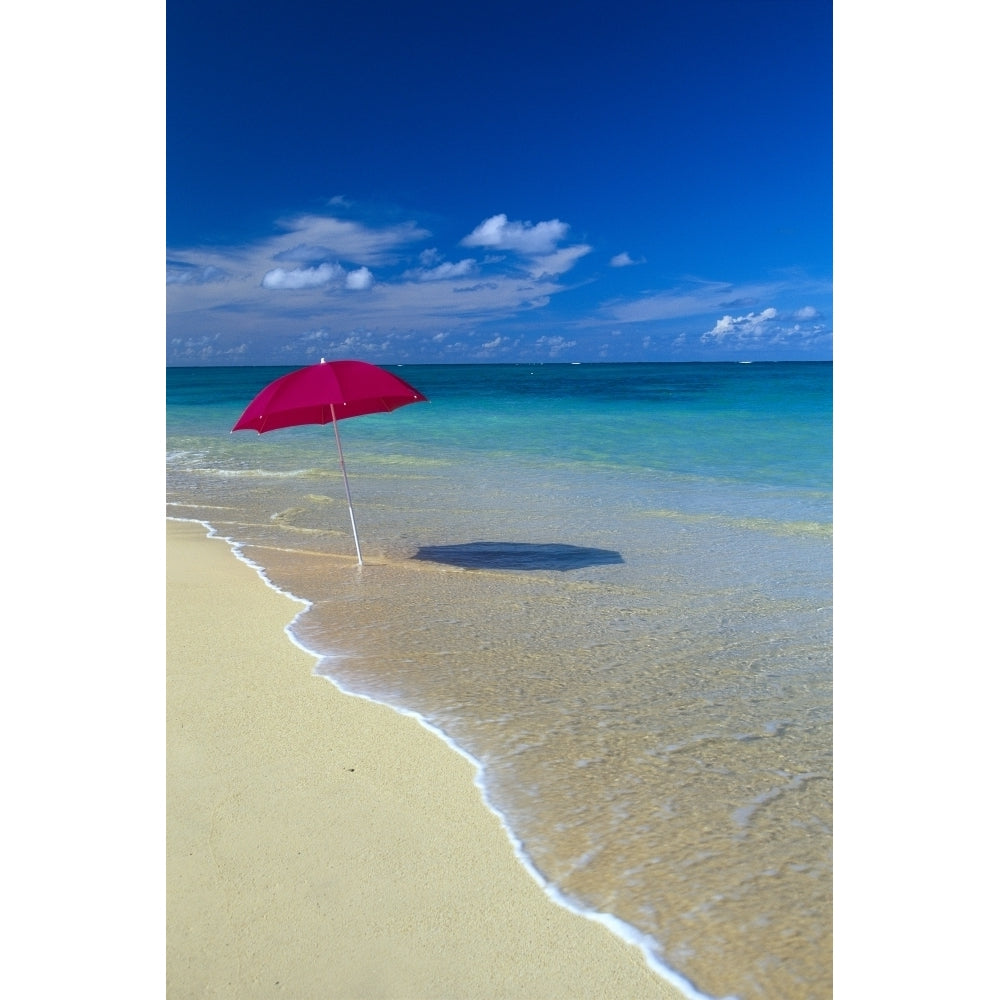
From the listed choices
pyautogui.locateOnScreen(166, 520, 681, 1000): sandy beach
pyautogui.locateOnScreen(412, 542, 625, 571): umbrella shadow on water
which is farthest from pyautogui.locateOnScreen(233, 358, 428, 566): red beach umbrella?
pyautogui.locateOnScreen(166, 520, 681, 1000): sandy beach

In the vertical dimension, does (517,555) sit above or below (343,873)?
above

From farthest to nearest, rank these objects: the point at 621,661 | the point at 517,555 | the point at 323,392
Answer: the point at 517,555
the point at 323,392
the point at 621,661

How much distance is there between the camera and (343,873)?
7.09 feet

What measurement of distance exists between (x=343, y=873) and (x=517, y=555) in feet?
11.8

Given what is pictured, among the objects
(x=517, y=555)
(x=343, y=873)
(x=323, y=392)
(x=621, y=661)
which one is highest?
(x=323, y=392)

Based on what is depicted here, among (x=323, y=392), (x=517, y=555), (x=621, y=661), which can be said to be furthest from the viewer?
(x=517, y=555)

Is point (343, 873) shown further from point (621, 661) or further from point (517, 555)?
point (517, 555)

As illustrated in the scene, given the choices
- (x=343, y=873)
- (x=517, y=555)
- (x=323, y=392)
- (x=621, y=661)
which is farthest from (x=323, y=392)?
(x=343, y=873)

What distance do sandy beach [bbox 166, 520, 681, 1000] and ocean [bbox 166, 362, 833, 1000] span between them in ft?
0.37

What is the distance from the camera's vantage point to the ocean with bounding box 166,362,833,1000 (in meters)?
2.10

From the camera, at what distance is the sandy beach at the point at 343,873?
1833 mm
